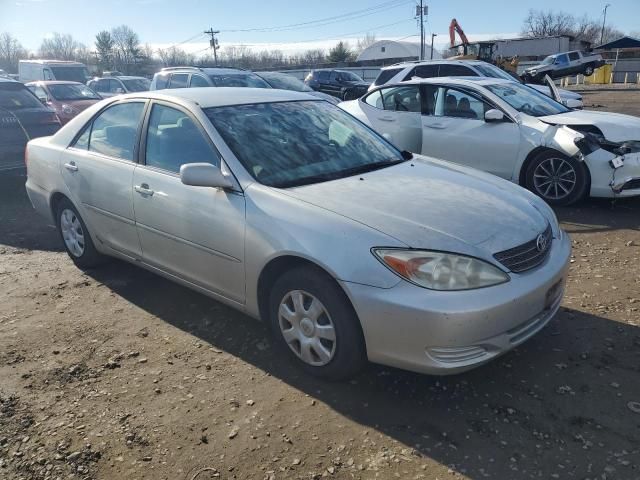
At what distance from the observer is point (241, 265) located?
319 cm

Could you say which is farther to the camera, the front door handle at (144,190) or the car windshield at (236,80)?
the car windshield at (236,80)

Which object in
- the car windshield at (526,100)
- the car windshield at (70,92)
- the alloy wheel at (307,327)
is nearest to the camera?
the alloy wheel at (307,327)

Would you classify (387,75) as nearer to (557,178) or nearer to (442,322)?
(557,178)

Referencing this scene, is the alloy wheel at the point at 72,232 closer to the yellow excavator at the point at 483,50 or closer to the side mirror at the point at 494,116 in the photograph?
the side mirror at the point at 494,116

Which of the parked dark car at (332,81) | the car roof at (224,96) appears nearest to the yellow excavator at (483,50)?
the parked dark car at (332,81)

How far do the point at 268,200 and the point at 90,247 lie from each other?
2.32 m

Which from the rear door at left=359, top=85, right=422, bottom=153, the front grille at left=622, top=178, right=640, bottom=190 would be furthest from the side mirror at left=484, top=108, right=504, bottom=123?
the front grille at left=622, top=178, right=640, bottom=190

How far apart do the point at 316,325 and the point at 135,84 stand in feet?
56.4

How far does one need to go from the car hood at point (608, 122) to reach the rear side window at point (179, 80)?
899 centimetres

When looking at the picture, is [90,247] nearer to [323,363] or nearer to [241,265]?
[241,265]

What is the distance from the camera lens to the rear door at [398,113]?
6.88 m

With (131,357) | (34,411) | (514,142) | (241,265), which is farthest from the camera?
(514,142)

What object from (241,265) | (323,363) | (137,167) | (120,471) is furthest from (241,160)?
(120,471)

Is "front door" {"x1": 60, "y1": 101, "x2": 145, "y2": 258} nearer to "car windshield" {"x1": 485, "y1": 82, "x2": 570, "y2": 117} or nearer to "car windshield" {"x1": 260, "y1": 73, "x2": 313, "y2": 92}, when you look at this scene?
"car windshield" {"x1": 485, "y1": 82, "x2": 570, "y2": 117}
